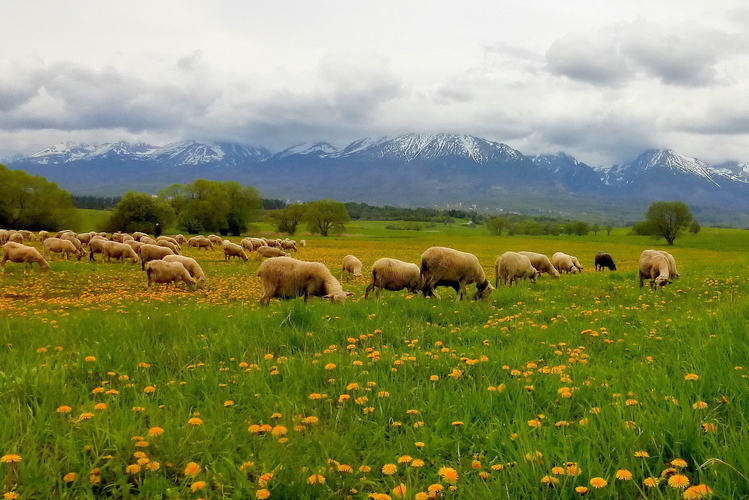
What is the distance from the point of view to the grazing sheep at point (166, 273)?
19328 millimetres

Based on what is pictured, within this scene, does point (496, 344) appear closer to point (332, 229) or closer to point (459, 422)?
point (459, 422)

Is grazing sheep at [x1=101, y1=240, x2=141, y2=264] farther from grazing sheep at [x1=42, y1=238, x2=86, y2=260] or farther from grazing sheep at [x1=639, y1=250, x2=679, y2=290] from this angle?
grazing sheep at [x1=639, y1=250, x2=679, y2=290]

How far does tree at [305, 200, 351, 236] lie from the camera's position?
110938 millimetres

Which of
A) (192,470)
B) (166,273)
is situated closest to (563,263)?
(166,273)

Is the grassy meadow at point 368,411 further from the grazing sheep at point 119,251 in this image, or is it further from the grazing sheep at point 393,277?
the grazing sheep at point 119,251

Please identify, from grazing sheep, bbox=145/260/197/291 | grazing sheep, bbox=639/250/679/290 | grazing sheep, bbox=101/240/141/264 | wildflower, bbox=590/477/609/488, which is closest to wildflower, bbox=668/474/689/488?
wildflower, bbox=590/477/609/488

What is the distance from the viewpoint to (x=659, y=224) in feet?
331

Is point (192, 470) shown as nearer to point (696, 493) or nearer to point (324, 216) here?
point (696, 493)

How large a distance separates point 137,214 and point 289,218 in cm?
3768

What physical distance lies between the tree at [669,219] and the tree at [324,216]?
74.6 metres

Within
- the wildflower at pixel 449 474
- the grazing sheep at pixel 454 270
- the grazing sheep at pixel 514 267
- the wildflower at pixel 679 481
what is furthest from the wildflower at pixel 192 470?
the grazing sheep at pixel 514 267

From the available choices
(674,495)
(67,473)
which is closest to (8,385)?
(67,473)

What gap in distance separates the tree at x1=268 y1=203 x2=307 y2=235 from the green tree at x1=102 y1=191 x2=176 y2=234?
104 ft

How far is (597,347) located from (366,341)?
3455 millimetres
